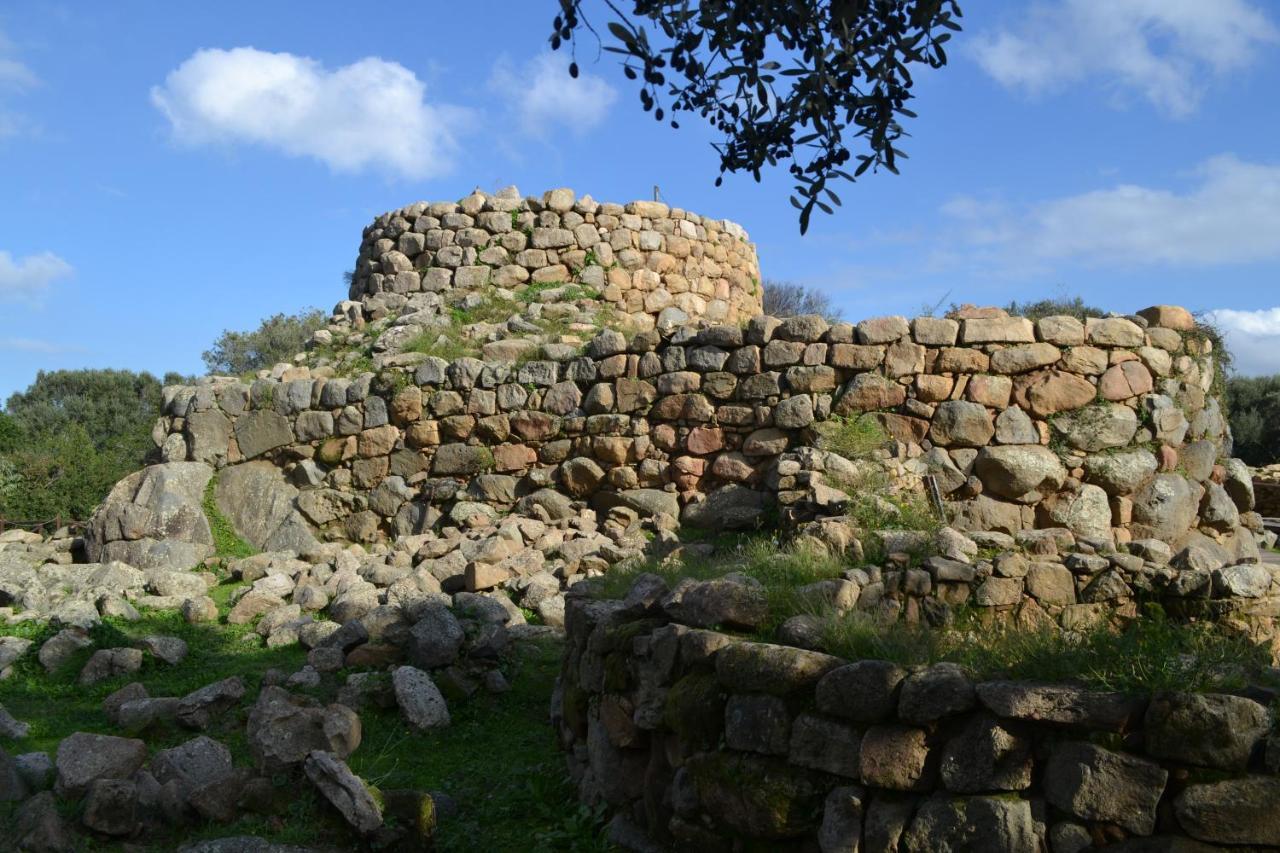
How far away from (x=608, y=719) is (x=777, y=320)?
5.73 metres

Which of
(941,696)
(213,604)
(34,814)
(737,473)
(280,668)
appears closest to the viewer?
(941,696)

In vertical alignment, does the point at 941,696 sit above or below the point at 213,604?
above

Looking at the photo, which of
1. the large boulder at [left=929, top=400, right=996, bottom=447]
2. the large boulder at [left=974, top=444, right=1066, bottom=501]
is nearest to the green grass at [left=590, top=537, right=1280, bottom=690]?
the large boulder at [left=974, top=444, right=1066, bottom=501]

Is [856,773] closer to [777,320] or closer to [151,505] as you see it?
[777,320]

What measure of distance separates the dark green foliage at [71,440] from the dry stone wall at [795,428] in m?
3.97

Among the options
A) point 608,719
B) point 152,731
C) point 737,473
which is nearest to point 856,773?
point 608,719

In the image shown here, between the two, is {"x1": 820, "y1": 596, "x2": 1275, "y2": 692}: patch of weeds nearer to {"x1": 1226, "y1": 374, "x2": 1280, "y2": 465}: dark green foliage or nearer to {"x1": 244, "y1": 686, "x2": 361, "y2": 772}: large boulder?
{"x1": 244, "y1": 686, "x2": 361, "y2": 772}: large boulder

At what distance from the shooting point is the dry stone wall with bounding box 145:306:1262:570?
9.41m

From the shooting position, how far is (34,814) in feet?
15.8

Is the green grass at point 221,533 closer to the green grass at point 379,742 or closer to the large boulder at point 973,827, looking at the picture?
the green grass at point 379,742

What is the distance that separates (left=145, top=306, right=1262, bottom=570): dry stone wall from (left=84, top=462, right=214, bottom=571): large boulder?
43.1 inches

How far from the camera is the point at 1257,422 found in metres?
26.6

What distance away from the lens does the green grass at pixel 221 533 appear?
37.3 ft

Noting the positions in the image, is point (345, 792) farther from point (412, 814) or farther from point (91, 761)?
point (91, 761)
